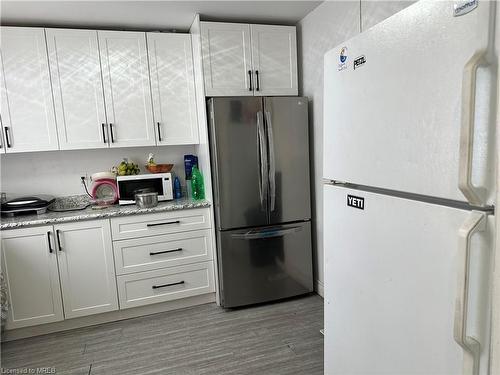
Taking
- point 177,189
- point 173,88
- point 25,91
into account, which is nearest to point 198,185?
point 177,189

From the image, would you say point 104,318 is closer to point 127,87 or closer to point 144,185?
point 144,185

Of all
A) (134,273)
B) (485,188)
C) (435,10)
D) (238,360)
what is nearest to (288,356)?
(238,360)

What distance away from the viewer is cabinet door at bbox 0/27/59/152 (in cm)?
262

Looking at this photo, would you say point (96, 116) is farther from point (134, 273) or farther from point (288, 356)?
point (288, 356)

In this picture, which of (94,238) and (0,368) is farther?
(94,238)

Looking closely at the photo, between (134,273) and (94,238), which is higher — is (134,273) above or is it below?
below

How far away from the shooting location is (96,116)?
2.85 metres

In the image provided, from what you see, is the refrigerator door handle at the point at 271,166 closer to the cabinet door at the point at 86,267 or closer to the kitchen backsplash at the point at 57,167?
the kitchen backsplash at the point at 57,167

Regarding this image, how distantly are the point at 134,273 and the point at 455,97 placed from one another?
2.60 meters

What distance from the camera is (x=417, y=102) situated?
987 millimetres

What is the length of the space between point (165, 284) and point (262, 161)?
1.30 m

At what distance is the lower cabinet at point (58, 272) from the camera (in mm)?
2539

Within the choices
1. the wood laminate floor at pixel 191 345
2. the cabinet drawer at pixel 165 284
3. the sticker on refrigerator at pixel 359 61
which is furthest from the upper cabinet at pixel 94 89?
the sticker on refrigerator at pixel 359 61

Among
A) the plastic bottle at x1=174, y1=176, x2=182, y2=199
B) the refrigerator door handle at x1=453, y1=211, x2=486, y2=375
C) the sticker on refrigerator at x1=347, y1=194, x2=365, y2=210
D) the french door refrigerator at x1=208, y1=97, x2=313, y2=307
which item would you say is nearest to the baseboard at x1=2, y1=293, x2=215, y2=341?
the french door refrigerator at x1=208, y1=97, x2=313, y2=307
